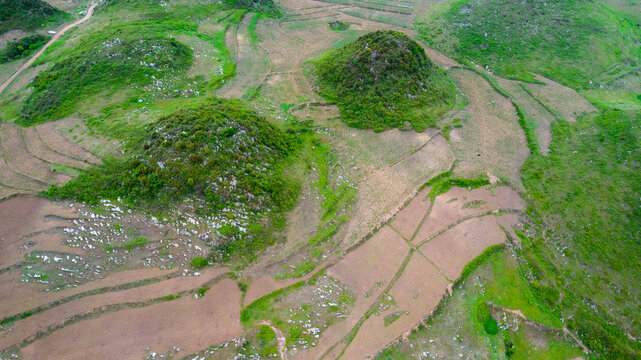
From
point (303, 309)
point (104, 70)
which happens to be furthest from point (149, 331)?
point (104, 70)

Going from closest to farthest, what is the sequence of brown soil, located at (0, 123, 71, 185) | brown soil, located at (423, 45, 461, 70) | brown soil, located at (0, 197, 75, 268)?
1. brown soil, located at (0, 197, 75, 268)
2. brown soil, located at (0, 123, 71, 185)
3. brown soil, located at (423, 45, 461, 70)

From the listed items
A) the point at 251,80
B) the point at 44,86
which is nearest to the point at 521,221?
the point at 251,80

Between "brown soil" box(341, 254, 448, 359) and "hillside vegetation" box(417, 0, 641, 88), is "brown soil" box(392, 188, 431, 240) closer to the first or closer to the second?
"brown soil" box(341, 254, 448, 359)

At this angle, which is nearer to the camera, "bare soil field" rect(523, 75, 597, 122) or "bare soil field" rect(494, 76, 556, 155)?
"bare soil field" rect(494, 76, 556, 155)

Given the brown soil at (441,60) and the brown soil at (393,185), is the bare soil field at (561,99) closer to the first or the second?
the brown soil at (441,60)

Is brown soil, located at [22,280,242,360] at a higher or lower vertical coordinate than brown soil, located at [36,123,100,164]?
lower

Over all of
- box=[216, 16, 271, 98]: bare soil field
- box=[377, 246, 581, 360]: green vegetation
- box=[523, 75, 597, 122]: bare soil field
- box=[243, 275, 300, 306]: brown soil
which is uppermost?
box=[216, 16, 271, 98]: bare soil field

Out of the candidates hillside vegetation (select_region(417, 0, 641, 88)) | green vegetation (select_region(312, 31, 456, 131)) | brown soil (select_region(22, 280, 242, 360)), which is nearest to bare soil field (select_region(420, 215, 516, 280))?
green vegetation (select_region(312, 31, 456, 131))

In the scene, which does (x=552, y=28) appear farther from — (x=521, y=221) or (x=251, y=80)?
(x=251, y=80)
